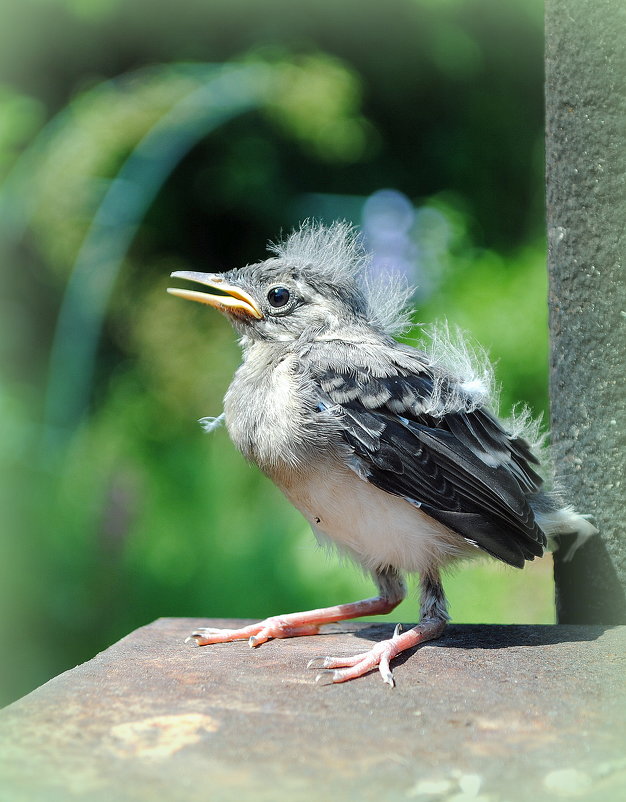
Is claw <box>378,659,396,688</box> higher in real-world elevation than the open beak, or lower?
lower

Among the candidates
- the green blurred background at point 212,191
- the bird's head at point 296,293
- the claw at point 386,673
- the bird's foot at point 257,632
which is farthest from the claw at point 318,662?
the green blurred background at point 212,191

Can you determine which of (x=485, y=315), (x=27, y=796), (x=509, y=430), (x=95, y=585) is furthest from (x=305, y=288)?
(x=485, y=315)

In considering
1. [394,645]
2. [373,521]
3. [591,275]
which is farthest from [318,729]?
[591,275]

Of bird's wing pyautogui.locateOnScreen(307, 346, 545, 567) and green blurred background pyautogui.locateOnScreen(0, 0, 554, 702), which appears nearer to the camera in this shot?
bird's wing pyautogui.locateOnScreen(307, 346, 545, 567)

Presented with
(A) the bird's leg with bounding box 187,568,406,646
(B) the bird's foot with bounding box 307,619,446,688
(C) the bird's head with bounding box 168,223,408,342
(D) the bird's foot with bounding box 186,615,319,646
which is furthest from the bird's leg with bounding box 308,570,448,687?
(C) the bird's head with bounding box 168,223,408,342

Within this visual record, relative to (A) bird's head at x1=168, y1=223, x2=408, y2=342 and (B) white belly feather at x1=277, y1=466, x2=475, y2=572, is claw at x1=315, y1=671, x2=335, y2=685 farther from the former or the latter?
(A) bird's head at x1=168, y1=223, x2=408, y2=342

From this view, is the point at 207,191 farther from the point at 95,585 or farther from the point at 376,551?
the point at 376,551

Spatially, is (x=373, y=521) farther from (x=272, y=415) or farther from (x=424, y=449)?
(x=272, y=415)
